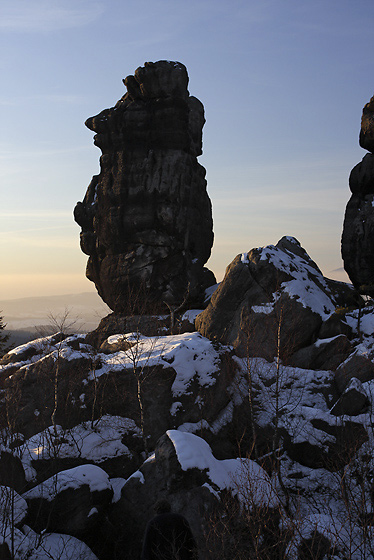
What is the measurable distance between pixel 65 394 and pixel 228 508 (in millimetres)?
13091

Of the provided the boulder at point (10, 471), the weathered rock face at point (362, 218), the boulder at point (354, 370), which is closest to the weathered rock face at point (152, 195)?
the weathered rock face at point (362, 218)

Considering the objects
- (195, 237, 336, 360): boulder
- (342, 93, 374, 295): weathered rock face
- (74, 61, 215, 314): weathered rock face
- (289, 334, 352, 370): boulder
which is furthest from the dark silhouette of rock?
(342, 93, 374, 295): weathered rock face

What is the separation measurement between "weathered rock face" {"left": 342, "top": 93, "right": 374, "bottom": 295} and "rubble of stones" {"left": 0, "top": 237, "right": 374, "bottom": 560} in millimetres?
16011

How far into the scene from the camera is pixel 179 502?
51.5 feet

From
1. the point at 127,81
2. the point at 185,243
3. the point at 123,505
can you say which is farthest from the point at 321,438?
the point at 127,81

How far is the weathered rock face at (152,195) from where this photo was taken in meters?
53.6

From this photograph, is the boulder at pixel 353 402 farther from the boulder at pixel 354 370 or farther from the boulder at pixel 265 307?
the boulder at pixel 265 307

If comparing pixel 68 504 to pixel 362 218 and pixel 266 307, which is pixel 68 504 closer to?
pixel 266 307

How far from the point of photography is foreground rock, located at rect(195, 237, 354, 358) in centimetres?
3070

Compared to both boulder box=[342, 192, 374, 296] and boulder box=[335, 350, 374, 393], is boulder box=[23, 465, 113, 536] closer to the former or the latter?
boulder box=[335, 350, 374, 393]

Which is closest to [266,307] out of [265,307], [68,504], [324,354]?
[265,307]

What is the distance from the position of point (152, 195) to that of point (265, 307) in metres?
26.2

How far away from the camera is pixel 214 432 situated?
2420 cm

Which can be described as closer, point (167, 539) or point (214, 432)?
point (167, 539)
